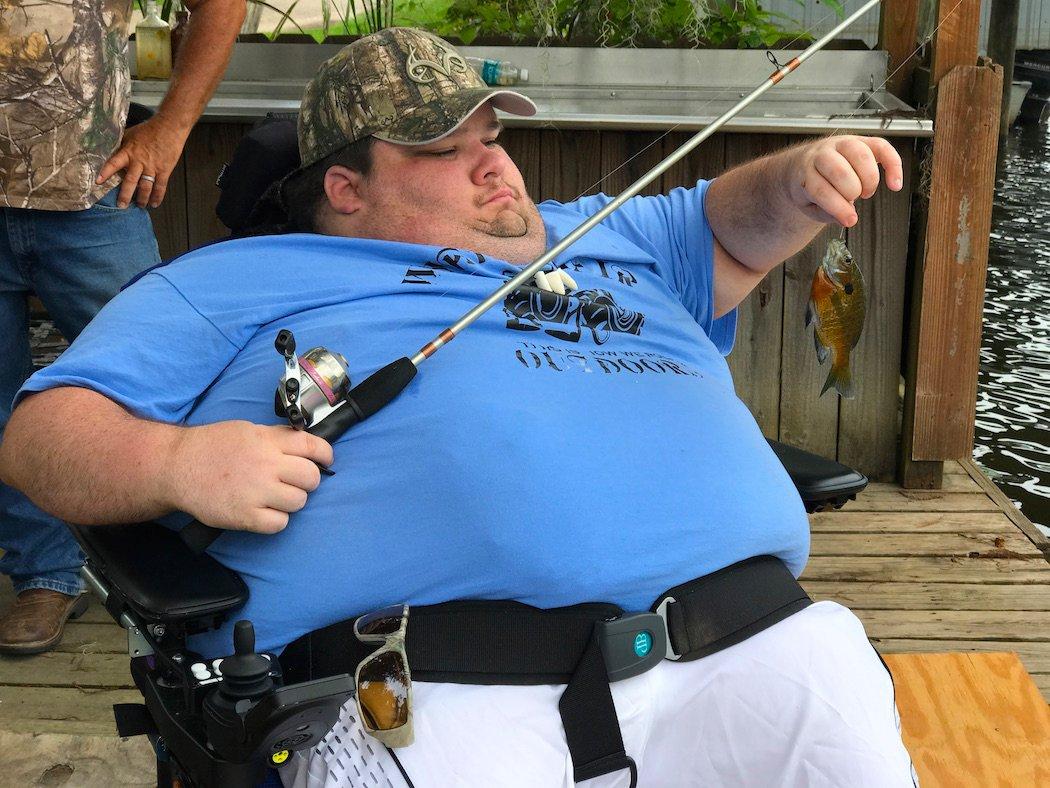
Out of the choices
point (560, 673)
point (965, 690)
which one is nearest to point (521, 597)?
point (560, 673)

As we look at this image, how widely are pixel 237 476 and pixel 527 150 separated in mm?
2355

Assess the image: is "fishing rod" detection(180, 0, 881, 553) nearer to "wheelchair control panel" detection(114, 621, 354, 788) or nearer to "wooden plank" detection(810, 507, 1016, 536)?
"wheelchair control panel" detection(114, 621, 354, 788)

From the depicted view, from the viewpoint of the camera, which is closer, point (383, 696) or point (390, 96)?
point (383, 696)

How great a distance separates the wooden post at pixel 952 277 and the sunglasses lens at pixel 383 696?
2.64 meters

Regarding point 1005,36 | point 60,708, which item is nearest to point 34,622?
point 60,708

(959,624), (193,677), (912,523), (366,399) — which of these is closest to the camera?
(193,677)

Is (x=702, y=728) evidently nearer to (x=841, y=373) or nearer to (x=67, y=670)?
(x=841, y=373)

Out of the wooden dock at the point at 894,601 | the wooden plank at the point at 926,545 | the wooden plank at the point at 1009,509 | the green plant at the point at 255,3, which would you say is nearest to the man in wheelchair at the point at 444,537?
the wooden dock at the point at 894,601

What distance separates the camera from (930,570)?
3246mm

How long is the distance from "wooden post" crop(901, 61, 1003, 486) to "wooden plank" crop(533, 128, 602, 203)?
986 millimetres

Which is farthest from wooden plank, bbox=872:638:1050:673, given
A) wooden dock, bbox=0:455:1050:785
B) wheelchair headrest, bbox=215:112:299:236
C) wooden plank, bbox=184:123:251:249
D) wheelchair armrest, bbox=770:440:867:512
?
wooden plank, bbox=184:123:251:249

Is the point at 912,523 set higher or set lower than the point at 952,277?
lower

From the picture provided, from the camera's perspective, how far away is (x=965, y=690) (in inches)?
86.7

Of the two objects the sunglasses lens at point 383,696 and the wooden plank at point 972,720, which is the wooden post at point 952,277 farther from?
the sunglasses lens at point 383,696
